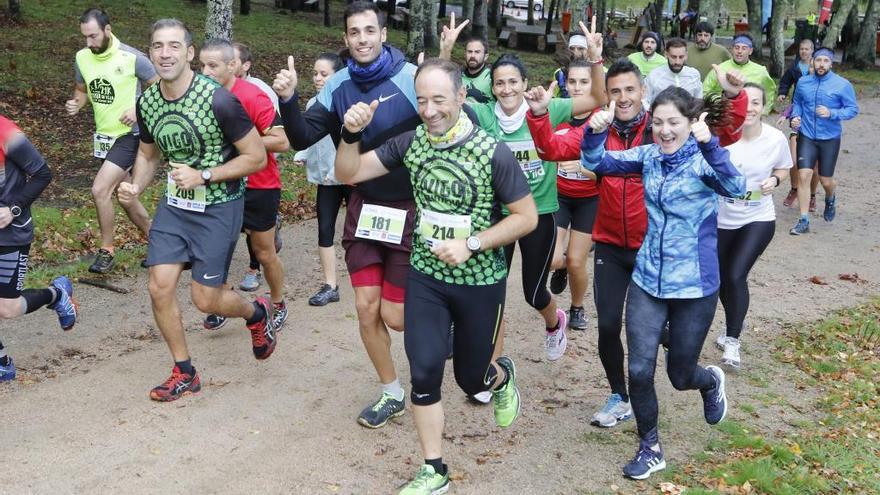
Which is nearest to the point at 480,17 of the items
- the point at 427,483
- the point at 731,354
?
Answer: the point at 731,354

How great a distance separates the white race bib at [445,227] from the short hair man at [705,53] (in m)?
8.62

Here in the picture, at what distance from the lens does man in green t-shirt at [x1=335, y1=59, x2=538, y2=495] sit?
4.57 meters

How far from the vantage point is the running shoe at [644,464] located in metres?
5.19

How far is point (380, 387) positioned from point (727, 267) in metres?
2.69

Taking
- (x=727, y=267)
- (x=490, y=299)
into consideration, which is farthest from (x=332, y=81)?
(x=727, y=267)

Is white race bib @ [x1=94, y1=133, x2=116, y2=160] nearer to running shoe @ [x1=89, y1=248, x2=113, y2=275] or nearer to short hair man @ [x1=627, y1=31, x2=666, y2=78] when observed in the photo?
running shoe @ [x1=89, y1=248, x2=113, y2=275]

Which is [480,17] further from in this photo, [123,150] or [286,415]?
[286,415]

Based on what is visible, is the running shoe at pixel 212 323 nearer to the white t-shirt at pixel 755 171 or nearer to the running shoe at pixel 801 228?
the white t-shirt at pixel 755 171

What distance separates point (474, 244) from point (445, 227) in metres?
0.19

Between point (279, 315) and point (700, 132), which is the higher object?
point (700, 132)

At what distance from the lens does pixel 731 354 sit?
7.04m

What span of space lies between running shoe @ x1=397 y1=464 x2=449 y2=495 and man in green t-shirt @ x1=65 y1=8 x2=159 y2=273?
4.59 meters

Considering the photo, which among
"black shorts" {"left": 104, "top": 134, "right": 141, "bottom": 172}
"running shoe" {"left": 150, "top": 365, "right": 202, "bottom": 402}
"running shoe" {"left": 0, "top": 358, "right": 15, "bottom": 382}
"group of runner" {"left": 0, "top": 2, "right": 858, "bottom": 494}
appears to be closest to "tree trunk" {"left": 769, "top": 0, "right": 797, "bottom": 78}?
"group of runner" {"left": 0, "top": 2, "right": 858, "bottom": 494}

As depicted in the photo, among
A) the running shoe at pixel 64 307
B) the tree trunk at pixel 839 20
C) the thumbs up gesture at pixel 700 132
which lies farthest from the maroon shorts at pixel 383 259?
the tree trunk at pixel 839 20
